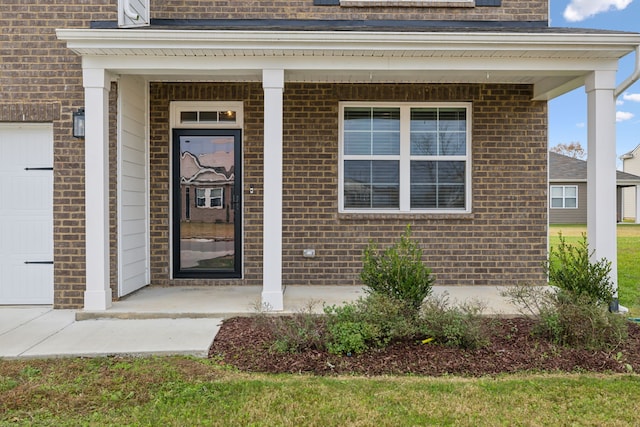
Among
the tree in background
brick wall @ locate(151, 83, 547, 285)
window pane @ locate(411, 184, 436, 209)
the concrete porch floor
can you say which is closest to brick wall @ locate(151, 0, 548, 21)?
brick wall @ locate(151, 83, 547, 285)

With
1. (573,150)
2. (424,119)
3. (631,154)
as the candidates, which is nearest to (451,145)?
(424,119)

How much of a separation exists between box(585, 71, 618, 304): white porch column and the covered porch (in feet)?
0.04

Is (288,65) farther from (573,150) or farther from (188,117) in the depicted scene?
(573,150)

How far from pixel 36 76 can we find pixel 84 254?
7.30 feet

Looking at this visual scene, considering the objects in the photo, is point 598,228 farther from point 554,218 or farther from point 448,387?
point 554,218

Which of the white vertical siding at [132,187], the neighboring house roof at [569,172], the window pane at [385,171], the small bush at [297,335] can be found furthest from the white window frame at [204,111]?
the neighboring house roof at [569,172]

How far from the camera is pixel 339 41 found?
16.1 feet

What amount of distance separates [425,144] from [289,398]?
4.60 metres

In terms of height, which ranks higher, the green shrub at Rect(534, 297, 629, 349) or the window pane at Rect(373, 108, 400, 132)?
the window pane at Rect(373, 108, 400, 132)

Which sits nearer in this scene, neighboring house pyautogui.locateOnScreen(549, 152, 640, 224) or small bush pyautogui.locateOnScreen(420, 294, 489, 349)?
small bush pyautogui.locateOnScreen(420, 294, 489, 349)

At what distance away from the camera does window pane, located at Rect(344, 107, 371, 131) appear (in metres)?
6.67

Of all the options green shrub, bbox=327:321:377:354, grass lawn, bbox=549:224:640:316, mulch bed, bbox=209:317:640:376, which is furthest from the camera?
grass lawn, bbox=549:224:640:316

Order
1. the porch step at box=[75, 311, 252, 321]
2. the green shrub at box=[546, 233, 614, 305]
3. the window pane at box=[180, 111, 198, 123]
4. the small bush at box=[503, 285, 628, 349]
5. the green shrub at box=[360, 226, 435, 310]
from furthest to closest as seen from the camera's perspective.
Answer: the window pane at box=[180, 111, 198, 123]
the porch step at box=[75, 311, 252, 321]
the green shrub at box=[546, 233, 614, 305]
the green shrub at box=[360, 226, 435, 310]
the small bush at box=[503, 285, 628, 349]

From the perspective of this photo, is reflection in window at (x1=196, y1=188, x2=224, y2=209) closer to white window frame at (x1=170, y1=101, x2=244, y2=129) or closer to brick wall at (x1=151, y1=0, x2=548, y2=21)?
white window frame at (x1=170, y1=101, x2=244, y2=129)
